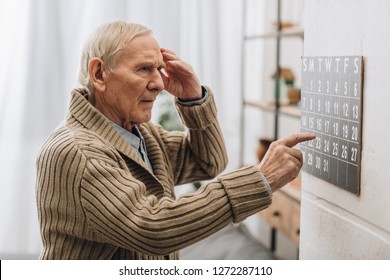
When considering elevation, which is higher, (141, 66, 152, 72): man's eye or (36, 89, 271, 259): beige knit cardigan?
(141, 66, 152, 72): man's eye

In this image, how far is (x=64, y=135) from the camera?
1093 mm

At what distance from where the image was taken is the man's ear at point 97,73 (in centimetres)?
119

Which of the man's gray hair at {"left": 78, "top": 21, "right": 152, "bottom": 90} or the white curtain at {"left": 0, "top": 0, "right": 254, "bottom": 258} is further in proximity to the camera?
the white curtain at {"left": 0, "top": 0, "right": 254, "bottom": 258}

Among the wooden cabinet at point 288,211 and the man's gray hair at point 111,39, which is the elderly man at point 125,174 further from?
the wooden cabinet at point 288,211

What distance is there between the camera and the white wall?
0.94m

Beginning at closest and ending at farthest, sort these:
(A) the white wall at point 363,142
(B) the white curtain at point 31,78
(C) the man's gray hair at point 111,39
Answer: (A) the white wall at point 363,142 → (C) the man's gray hair at point 111,39 → (B) the white curtain at point 31,78

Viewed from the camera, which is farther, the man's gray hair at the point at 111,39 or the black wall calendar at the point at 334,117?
the man's gray hair at the point at 111,39

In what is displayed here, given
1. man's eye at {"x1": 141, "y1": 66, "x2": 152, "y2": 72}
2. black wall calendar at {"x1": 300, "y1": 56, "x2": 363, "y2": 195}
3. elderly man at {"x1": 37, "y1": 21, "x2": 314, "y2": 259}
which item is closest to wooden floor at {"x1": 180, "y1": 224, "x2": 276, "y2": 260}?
elderly man at {"x1": 37, "y1": 21, "x2": 314, "y2": 259}

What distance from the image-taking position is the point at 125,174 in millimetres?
1053

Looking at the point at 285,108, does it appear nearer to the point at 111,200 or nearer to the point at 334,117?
the point at 334,117

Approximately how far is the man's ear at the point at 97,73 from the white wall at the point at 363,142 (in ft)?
1.57

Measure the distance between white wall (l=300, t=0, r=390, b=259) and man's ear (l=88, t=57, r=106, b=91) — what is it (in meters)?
0.48

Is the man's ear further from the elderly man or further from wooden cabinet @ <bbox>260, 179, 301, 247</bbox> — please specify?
wooden cabinet @ <bbox>260, 179, 301, 247</bbox>

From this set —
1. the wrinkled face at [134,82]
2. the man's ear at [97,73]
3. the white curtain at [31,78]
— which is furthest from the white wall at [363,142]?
the white curtain at [31,78]
